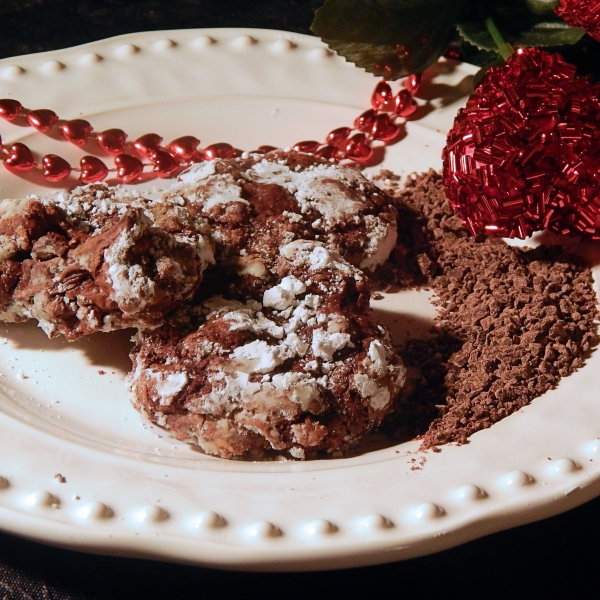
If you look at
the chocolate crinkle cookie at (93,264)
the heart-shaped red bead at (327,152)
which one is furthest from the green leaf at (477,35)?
the chocolate crinkle cookie at (93,264)

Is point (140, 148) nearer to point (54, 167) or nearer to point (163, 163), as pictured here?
point (163, 163)

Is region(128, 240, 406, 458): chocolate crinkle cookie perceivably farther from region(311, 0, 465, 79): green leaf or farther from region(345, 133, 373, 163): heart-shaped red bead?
region(311, 0, 465, 79): green leaf

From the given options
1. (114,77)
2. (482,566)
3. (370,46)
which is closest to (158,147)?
(114,77)

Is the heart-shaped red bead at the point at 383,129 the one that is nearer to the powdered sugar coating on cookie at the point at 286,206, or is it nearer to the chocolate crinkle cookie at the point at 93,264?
the powdered sugar coating on cookie at the point at 286,206

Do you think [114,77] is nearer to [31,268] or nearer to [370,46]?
[370,46]

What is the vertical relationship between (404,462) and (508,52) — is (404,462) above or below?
below
